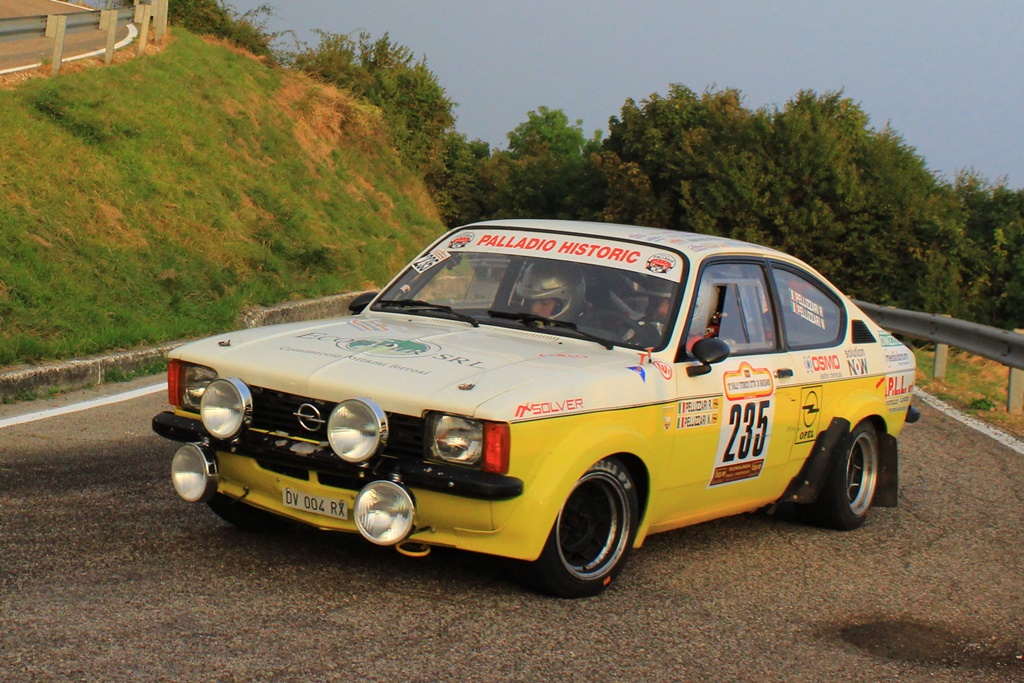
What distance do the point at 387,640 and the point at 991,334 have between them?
361 inches

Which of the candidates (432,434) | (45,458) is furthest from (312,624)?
(45,458)

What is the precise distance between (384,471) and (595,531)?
3.27 ft

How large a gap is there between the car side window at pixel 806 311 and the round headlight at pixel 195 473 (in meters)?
2.98

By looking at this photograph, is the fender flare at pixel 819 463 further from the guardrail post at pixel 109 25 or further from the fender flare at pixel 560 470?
the guardrail post at pixel 109 25

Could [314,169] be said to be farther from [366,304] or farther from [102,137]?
[366,304]

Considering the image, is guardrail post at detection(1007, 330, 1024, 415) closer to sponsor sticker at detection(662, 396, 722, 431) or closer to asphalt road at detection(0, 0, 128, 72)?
sponsor sticker at detection(662, 396, 722, 431)

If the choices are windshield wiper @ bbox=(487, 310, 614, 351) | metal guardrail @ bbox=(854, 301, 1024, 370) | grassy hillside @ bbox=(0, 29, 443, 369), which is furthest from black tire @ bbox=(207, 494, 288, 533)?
metal guardrail @ bbox=(854, 301, 1024, 370)

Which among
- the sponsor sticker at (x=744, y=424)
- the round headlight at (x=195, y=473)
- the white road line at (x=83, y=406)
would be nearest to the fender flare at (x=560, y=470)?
the sponsor sticker at (x=744, y=424)

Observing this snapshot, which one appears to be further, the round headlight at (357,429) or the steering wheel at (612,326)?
the steering wheel at (612,326)

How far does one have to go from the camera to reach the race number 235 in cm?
574

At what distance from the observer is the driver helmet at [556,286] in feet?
19.3

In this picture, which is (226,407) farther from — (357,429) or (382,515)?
(382,515)

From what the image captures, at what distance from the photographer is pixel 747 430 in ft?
19.1

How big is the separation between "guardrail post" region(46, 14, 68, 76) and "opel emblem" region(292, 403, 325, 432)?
47.2 feet
